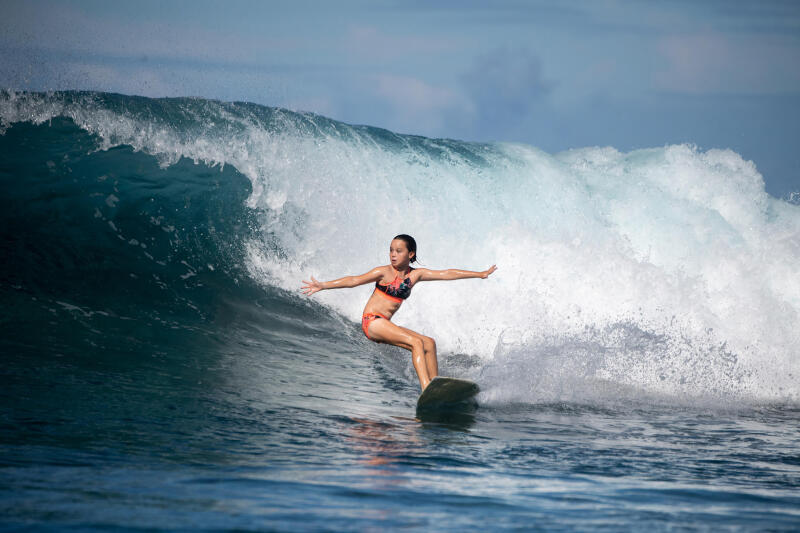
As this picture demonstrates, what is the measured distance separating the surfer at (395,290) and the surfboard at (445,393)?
278mm

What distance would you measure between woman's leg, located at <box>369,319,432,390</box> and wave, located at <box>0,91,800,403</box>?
23.4 inches

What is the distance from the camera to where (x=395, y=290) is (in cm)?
685

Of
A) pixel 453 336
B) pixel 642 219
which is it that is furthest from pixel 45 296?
pixel 642 219

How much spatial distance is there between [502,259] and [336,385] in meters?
4.57

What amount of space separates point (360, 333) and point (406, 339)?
2.86 meters

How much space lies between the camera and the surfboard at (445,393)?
6004 millimetres

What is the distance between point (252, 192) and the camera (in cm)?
1102

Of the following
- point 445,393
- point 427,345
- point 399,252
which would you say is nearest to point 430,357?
point 427,345

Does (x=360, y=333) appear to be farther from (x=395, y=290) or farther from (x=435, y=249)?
(x=435, y=249)

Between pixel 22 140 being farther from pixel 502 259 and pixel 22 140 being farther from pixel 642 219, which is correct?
pixel 642 219

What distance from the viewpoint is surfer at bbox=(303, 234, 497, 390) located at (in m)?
6.43

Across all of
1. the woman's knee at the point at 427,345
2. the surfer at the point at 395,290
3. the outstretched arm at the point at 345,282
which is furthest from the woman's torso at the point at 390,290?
the woman's knee at the point at 427,345

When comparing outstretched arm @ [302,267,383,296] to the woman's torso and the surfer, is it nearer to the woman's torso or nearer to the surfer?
the surfer

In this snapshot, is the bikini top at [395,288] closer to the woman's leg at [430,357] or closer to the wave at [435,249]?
the woman's leg at [430,357]
